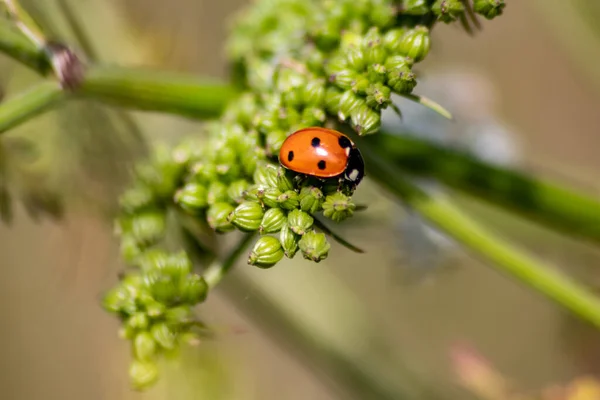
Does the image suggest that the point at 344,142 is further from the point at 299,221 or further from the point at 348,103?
the point at 299,221

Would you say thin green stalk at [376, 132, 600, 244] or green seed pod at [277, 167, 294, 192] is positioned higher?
thin green stalk at [376, 132, 600, 244]

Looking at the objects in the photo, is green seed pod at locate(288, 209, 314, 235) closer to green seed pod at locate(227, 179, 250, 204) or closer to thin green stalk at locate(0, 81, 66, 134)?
green seed pod at locate(227, 179, 250, 204)

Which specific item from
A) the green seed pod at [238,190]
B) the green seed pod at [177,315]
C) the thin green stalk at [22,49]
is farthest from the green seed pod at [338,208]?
the thin green stalk at [22,49]

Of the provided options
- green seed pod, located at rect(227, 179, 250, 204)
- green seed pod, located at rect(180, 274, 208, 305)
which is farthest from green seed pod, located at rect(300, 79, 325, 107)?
green seed pod, located at rect(180, 274, 208, 305)

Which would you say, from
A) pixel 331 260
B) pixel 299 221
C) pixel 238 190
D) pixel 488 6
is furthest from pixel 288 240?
pixel 331 260

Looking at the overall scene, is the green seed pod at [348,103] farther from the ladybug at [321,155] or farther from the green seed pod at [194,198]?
the green seed pod at [194,198]

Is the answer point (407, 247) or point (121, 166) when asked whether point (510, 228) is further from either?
point (121, 166)
